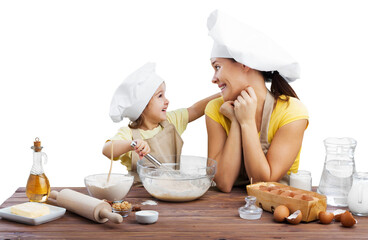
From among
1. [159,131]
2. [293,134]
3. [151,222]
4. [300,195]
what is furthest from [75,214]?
[293,134]

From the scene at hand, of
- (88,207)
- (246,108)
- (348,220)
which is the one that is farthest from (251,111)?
(88,207)

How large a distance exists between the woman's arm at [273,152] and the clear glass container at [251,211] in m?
0.42

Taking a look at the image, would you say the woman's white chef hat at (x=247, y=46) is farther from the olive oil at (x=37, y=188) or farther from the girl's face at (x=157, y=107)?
the olive oil at (x=37, y=188)

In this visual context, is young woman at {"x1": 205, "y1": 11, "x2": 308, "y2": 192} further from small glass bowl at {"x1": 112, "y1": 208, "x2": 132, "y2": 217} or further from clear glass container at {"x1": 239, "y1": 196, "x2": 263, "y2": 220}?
small glass bowl at {"x1": 112, "y1": 208, "x2": 132, "y2": 217}

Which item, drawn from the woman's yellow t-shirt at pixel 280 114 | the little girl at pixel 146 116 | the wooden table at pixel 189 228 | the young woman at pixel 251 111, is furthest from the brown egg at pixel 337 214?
the little girl at pixel 146 116

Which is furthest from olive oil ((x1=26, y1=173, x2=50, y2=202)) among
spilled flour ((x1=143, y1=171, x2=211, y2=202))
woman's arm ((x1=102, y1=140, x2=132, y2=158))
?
spilled flour ((x1=143, y1=171, x2=211, y2=202))

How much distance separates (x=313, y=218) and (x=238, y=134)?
0.73 meters

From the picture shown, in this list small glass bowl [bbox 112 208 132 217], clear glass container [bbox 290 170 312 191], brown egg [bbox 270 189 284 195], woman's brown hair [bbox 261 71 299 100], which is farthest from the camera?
woman's brown hair [bbox 261 71 299 100]

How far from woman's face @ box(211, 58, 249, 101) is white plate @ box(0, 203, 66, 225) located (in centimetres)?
121

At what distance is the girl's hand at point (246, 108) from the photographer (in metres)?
2.72

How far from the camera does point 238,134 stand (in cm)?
277

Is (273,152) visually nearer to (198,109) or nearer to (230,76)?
(230,76)

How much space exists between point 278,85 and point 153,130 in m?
0.86

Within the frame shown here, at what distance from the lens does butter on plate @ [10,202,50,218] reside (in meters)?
2.19
